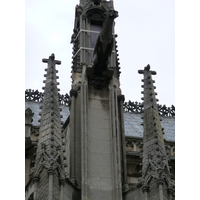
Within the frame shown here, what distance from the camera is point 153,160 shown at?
15.8 m

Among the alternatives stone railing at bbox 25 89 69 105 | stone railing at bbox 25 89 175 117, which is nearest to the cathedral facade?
stone railing at bbox 25 89 69 105

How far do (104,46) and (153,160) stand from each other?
323cm

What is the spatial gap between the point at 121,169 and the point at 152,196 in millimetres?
1636

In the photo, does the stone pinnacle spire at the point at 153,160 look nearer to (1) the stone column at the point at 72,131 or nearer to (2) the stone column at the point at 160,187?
(2) the stone column at the point at 160,187

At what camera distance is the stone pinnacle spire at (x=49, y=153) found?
1480 centimetres

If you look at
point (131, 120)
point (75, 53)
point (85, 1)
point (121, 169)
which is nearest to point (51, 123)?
point (121, 169)

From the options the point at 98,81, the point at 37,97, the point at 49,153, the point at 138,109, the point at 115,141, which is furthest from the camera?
the point at 138,109

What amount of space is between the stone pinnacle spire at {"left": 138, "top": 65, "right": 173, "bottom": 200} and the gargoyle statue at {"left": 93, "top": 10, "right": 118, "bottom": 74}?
131cm

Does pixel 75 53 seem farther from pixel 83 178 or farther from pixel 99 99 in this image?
pixel 83 178

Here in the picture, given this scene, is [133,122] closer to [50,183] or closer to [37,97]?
[37,97]

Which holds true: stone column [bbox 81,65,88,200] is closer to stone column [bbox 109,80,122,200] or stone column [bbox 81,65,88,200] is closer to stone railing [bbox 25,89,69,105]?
stone column [bbox 109,80,122,200]

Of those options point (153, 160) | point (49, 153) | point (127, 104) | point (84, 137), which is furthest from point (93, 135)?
point (127, 104)

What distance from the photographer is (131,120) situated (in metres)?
31.9

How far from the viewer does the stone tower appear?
15.7 metres
